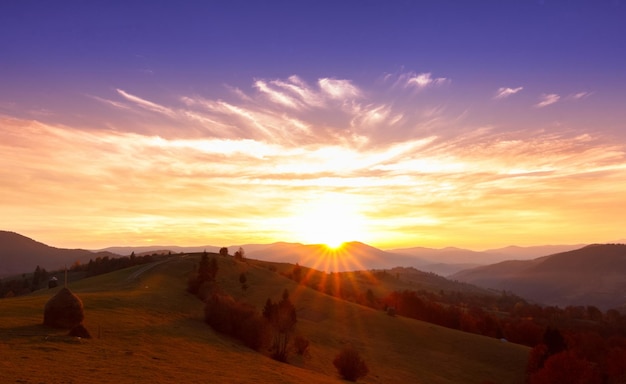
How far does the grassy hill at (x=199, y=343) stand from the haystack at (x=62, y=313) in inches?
36.2

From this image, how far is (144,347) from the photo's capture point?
34625mm

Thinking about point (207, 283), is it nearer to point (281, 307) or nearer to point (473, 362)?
point (281, 307)

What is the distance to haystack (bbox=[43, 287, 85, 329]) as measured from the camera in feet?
116

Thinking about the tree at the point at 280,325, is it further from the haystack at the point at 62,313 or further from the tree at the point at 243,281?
the tree at the point at 243,281

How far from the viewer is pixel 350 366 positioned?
166ft

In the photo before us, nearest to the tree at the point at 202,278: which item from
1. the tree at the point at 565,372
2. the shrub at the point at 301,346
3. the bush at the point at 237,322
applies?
the bush at the point at 237,322

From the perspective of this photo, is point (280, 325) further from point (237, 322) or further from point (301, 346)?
point (237, 322)

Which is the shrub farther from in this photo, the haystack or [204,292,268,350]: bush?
the haystack

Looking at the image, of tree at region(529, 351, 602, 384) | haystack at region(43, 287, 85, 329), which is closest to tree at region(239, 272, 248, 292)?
tree at region(529, 351, 602, 384)

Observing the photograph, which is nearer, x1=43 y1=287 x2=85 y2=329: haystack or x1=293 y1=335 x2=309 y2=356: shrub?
x1=43 y1=287 x2=85 y2=329: haystack

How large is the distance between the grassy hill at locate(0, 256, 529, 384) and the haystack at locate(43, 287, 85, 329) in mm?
919

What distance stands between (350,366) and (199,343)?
18.7m

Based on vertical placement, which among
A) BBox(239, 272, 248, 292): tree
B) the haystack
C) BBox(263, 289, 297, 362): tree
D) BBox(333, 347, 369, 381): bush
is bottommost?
BBox(333, 347, 369, 381): bush

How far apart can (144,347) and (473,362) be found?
60580mm
